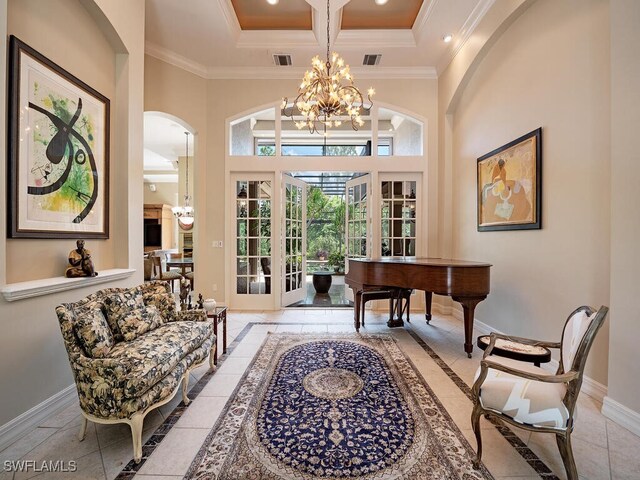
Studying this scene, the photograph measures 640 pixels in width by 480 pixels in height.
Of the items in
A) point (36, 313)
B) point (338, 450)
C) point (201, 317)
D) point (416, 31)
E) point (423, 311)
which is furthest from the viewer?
point (423, 311)

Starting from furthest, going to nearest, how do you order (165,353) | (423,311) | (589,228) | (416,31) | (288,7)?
(423,311) < (416,31) < (288,7) < (589,228) < (165,353)

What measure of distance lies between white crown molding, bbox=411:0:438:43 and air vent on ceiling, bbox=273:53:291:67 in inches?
76.6

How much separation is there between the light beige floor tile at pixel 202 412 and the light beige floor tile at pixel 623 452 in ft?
8.14

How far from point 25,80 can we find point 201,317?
226cm

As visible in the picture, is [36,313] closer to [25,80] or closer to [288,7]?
[25,80]

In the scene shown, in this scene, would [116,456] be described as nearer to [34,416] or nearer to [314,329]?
[34,416]

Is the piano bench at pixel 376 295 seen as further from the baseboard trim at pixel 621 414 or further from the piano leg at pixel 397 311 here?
the baseboard trim at pixel 621 414

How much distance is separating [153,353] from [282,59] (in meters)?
4.67

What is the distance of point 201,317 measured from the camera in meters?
2.74

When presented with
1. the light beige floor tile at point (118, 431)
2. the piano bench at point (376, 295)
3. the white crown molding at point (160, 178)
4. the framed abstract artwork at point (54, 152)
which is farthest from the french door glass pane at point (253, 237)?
the white crown molding at point (160, 178)

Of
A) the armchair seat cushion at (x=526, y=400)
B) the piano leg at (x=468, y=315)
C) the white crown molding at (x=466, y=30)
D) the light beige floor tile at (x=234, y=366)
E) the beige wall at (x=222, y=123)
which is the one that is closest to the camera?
the armchair seat cushion at (x=526, y=400)

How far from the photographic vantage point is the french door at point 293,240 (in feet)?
17.2

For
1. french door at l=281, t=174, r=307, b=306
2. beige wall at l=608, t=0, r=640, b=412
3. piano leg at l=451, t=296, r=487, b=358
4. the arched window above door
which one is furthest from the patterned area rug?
the arched window above door

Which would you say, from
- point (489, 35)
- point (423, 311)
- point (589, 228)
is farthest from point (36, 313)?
point (489, 35)
